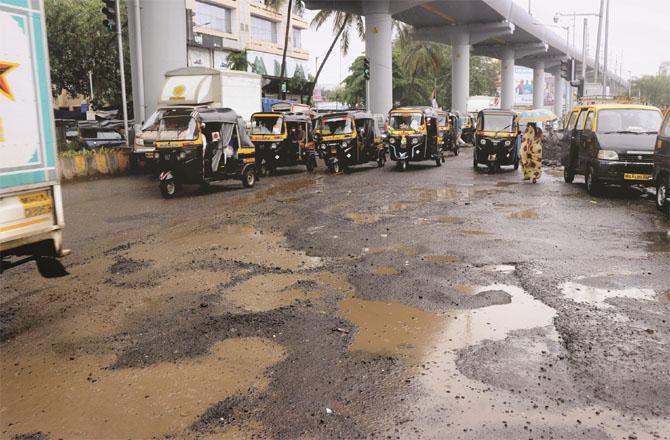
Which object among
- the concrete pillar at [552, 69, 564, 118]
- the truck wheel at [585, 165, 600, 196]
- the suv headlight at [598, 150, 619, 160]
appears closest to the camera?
the suv headlight at [598, 150, 619, 160]

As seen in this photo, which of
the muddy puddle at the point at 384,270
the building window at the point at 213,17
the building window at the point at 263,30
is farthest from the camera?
the building window at the point at 263,30

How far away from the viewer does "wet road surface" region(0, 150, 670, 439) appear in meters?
3.89

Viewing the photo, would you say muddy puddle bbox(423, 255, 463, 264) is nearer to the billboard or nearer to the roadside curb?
the roadside curb

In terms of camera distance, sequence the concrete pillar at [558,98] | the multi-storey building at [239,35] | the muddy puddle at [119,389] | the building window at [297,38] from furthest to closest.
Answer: the concrete pillar at [558,98] → the building window at [297,38] → the multi-storey building at [239,35] → the muddy puddle at [119,389]

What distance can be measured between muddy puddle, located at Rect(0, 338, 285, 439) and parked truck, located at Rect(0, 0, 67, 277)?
3.22 feet

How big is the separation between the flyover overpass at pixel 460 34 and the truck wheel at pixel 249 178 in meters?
19.4

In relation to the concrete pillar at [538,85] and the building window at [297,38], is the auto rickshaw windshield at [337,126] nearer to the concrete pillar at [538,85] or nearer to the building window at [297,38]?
the building window at [297,38]

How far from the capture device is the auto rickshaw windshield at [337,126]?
67.5 ft

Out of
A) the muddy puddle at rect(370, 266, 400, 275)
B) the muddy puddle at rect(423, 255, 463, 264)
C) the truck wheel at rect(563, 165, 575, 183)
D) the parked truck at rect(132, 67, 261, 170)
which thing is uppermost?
the parked truck at rect(132, 67, 261, 170)

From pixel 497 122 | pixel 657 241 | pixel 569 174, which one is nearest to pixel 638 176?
pixel 569 174

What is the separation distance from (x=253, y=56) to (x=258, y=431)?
5178cm

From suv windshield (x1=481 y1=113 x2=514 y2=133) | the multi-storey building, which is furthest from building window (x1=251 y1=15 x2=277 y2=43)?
suv windshield (x1=481 y1=113 x2=514 y2=133)

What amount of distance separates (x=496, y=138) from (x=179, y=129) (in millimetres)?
10922

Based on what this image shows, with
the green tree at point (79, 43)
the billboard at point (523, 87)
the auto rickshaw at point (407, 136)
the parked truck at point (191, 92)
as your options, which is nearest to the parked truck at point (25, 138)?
the parked truck at point (191, 92)
